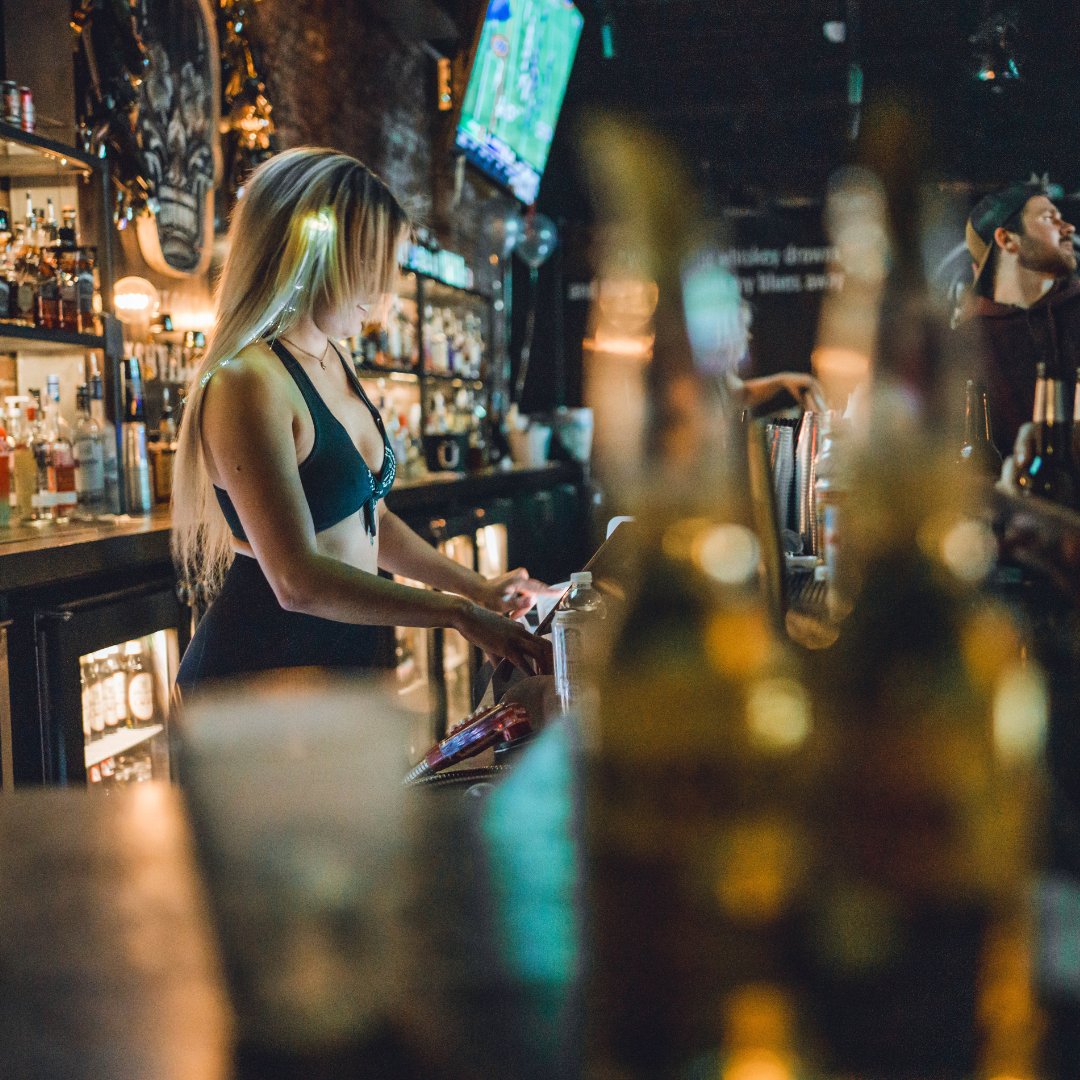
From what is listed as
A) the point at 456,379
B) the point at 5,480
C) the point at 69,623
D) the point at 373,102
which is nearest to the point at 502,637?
the point at 69,623

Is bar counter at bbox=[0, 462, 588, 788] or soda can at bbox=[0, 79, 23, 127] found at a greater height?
soda can at bbox=[0, 79, 23, 127]

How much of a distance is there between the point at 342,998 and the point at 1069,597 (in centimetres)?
80

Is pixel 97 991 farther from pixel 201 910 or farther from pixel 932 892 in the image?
pixel 932 892

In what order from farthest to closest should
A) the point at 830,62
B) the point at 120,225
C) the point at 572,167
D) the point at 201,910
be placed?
the point at 572,167
the point at 830,62
the point at 120,225
the point at 201,910

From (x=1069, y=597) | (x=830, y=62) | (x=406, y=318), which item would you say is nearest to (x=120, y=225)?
(x=406, y=318)

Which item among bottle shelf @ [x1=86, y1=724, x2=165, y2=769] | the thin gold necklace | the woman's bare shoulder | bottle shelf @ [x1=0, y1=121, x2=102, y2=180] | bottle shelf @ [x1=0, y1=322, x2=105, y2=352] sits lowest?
bottle shelf @ [x1=86, y1=724, x2=165, y2=769]

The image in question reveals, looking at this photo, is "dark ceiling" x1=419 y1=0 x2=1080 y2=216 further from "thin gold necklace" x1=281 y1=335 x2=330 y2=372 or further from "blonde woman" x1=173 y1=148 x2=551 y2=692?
"blonde woman" x1=173 y1=148 x2=551 y2=692

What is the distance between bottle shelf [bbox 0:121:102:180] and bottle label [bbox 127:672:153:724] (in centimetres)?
139

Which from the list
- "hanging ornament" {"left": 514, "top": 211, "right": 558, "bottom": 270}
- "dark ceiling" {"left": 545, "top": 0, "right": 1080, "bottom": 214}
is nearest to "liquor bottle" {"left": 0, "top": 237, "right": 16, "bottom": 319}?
"dark ceiling" {"left": 545, "top": 0, "right": 1080, "bottom": 214}

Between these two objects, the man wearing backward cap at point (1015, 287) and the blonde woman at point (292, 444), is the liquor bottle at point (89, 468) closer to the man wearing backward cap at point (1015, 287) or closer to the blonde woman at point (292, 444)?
the blonde woman at point (292, 444)

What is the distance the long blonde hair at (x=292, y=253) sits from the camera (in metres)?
1.65

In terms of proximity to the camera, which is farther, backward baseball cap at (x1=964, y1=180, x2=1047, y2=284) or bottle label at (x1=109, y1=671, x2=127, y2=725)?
backward baseball cap at (x1=964, y1=180, x2=1047, y2=284)

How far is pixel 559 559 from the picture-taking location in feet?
22.6

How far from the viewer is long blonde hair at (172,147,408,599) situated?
165cm
